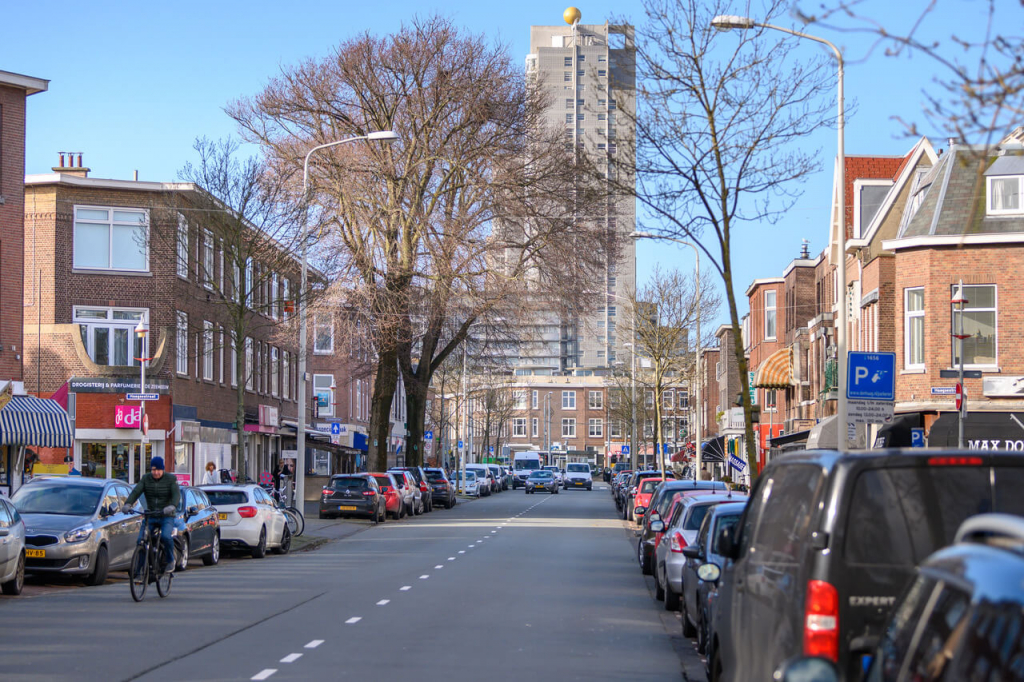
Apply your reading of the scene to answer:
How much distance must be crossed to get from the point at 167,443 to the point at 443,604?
29.3 meters

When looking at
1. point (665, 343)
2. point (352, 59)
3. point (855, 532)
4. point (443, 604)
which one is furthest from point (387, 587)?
point (665, 343)

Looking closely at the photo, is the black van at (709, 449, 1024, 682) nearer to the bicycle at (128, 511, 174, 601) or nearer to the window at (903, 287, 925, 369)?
the bicycle at (128, 511, 174, 601)

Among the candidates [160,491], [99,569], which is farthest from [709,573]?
[99,569]

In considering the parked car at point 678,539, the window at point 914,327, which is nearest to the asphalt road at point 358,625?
the parked car at point 678,539

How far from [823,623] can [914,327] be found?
2723 centimetres

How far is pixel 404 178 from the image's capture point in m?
39.9

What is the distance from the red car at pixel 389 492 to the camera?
135 ft

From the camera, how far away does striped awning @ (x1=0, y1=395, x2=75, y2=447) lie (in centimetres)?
2908

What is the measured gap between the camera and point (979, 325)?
3041 centimetres

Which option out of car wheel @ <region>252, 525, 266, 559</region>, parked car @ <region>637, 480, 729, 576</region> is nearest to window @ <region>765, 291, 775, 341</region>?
car wheel @ <region>252, 525, 266, 559</region>

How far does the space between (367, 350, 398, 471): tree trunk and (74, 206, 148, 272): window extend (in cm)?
883

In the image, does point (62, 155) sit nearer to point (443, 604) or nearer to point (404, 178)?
point (404, 178)

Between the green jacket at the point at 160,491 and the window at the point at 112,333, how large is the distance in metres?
26.8

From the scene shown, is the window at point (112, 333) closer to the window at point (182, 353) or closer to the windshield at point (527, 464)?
the window at point (182, 353)
